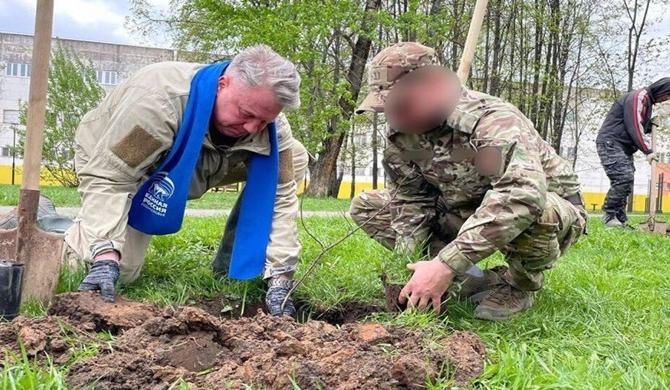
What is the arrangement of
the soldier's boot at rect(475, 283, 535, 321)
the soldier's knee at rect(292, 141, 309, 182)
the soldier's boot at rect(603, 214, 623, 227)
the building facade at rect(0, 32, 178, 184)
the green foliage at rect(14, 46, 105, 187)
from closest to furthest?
the soldier's boot at rect(475, 283, 535, 321), the soldier's knee at rect(292, 141, 309, 182), the soldier's boot at rect(603, 214, 623, 227), the green foliage at rect(14, 46, 105, 187), the building facade at rect(0, 32, 178, 184)

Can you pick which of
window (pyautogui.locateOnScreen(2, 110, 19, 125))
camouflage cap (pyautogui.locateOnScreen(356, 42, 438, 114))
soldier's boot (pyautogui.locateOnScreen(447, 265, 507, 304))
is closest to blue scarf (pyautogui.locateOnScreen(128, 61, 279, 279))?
camouflage cap (pyautogui.locateOnScreen(356, 42, 438, 114))

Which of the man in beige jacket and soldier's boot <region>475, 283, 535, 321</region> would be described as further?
soldier's boot <region>475, 283, 535, 321</region>

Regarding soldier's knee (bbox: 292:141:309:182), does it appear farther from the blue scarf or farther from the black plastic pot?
the black plastic pot

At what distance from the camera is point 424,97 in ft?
10.0

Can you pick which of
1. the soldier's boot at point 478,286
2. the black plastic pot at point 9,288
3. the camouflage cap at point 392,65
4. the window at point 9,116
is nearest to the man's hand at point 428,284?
the soldier's boot at point 478,286

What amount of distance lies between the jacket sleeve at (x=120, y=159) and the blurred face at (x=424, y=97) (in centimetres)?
99

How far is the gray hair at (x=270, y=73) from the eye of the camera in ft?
9.44

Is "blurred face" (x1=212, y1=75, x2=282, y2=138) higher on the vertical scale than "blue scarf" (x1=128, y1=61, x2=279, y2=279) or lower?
higher

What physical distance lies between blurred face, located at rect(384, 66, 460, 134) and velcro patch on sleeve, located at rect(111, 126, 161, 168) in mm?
1050

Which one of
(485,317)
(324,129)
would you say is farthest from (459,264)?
(324,129)

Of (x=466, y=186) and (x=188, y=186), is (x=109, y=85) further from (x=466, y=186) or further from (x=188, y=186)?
(x=466, y=186)

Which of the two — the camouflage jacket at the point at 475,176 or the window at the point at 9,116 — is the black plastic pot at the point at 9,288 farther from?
the window at the point at 9,116

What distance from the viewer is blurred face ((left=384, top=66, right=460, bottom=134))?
3.06 m

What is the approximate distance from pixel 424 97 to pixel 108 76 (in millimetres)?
40787
